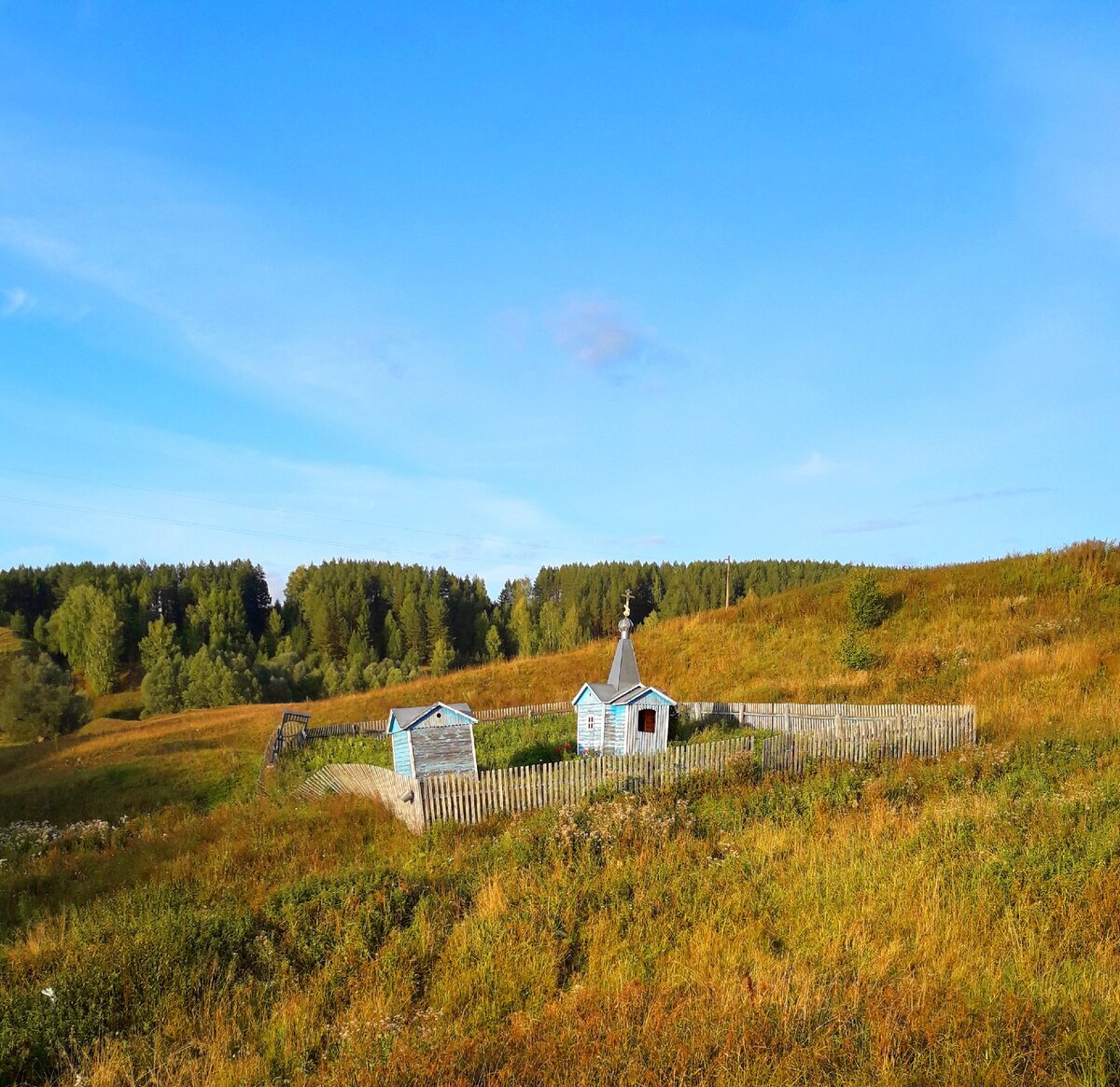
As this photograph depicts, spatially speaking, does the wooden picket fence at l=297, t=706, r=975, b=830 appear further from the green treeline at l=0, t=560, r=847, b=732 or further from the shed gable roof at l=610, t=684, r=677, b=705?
the green treeline at l=0, t=560, r=847, b=732

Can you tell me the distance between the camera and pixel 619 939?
747cm

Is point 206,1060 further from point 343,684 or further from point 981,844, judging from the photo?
point 343,684

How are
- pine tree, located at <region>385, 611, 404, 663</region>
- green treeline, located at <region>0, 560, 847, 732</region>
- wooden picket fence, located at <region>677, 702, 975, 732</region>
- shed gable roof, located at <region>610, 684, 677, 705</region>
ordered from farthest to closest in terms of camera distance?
pine tree, located at <region>385, 611, 404, 663</region> → green treeline, located at <region>0, 560, 847, 732</region> → wooden picket fence, located at <region>677, 702, 975, 732</region> → shed gable roof, located at <region>610, 684, 677, 705</region>

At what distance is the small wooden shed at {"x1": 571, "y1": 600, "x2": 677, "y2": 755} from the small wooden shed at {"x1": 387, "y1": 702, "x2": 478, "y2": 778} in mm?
3569

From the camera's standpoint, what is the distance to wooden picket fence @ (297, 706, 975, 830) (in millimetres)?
13211

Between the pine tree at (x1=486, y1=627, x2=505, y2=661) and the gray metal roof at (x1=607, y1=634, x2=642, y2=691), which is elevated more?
the gray metal roof at (x1=607, y1=634, x2=642, y2=691)

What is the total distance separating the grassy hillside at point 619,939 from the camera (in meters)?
5.27

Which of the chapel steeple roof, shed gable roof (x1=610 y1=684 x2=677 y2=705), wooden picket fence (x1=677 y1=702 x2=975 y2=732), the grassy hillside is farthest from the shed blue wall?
wooden picket fence (x1=677 y1=702 x2=975 y2=732)

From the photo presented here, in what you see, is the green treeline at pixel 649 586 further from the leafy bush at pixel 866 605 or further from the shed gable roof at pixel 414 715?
the shed gable roof at pixel 414 715

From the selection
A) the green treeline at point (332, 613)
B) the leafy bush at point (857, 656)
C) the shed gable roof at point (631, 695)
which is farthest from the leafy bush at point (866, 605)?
the green treeline at point (332, 613)

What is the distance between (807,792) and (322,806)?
9.51 meters

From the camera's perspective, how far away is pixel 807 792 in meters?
12.7

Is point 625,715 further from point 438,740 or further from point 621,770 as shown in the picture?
point 438,740

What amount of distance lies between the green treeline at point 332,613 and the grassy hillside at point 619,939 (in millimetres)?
66612
